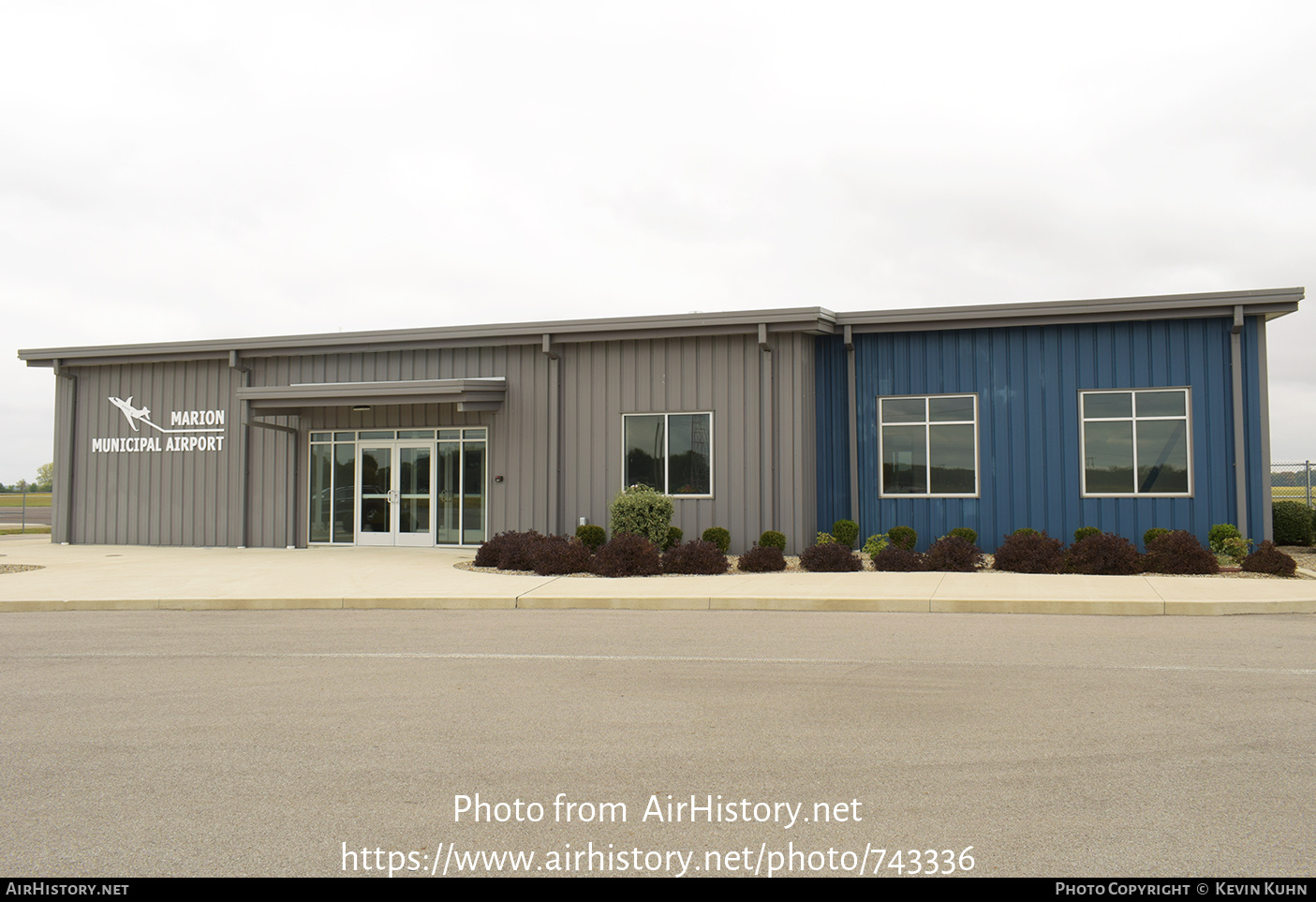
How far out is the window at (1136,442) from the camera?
16.6 metres

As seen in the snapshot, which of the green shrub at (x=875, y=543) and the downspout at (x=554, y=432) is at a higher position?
the downspout at (x=554, y=432)

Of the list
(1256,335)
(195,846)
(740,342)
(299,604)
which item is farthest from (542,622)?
(1256,335)

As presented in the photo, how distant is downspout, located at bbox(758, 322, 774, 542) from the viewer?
17406mm

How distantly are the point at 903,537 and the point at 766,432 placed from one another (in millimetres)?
3075

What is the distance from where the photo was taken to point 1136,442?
16766 mm

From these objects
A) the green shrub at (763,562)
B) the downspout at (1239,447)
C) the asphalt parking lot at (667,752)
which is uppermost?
the downspout at (1239,447)

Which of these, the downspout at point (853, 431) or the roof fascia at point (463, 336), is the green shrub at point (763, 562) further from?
the roof fascia at point (463, 336)

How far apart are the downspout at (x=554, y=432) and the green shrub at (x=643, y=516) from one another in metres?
2.12

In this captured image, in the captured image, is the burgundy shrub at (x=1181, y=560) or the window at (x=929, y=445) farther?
the window at (x=929, y=445)

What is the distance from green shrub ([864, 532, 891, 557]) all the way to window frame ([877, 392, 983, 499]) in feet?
3.20

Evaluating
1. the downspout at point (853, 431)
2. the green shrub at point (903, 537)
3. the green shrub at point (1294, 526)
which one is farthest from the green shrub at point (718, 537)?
the green shrub at point (1294, 526)

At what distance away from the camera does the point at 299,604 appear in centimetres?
1190

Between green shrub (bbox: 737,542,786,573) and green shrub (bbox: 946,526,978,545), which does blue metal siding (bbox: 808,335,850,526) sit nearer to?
green shrub (bbox: 946,526,978,545)

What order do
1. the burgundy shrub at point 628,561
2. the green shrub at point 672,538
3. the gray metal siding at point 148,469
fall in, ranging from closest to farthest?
the burgundy shrub at point 628,561, the green shrub at point 672,538, the gray metal siding at point 148,469
